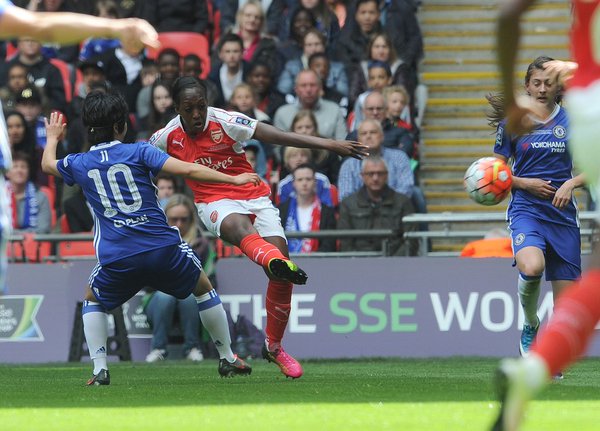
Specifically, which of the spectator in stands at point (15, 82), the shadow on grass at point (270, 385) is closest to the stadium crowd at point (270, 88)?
the spectator in stands at point (15, 82)

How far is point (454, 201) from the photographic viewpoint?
1767 cm

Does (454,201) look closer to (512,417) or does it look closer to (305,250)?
(305,250)

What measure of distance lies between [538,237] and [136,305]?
5.46 m

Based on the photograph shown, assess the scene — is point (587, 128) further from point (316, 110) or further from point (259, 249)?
point (316, 110)

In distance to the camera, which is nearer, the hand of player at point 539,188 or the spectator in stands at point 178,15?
the hand of player at point 539,188

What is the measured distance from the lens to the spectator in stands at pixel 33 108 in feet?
55.2

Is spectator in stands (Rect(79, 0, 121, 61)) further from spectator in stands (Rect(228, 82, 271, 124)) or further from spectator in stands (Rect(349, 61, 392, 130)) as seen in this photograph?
spectator in stands (Rect(349, 61, 392, 130))

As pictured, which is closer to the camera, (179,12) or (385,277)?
(385,277)

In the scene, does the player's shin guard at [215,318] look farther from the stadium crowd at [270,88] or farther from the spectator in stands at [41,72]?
the spectator in stands at [41,72]

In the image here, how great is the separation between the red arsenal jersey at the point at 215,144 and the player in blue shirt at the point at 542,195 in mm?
1924

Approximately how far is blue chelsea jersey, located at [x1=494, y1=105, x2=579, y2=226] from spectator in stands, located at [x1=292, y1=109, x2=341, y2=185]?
5416mm

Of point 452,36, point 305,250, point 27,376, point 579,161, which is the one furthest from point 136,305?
point 579,161

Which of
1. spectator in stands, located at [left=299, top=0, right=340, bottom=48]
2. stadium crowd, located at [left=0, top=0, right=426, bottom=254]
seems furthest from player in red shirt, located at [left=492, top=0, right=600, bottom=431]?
spectator in stands, located at [left=299, top=0, right=340, bottom=48]

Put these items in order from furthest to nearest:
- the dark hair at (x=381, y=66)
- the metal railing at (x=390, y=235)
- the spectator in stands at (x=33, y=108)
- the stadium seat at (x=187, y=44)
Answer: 1. the stadium seat at (x=187, y=44)
2. the spectator in stands at (x=33, y=108)
3. the dark hair at (x=381, y=66)
4. the metal railing at (x=390, y=235)
